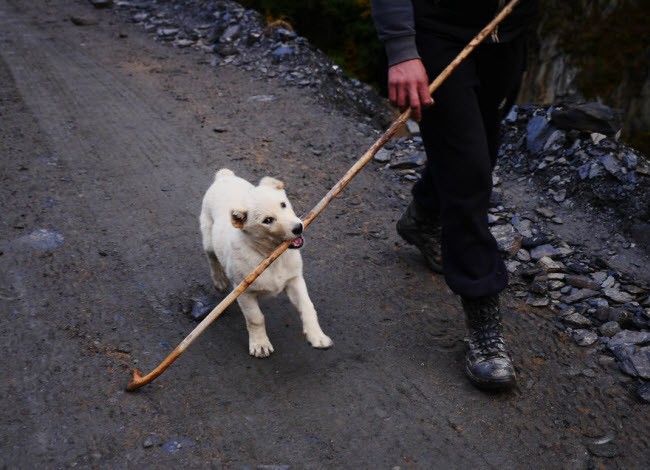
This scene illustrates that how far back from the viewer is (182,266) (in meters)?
4.20

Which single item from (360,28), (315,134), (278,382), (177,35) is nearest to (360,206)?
(315,134)

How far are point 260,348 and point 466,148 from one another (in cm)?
148

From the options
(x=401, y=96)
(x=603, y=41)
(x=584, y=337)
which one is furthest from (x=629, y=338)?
(x=603, y=41)

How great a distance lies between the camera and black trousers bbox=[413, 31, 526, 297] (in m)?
3.00

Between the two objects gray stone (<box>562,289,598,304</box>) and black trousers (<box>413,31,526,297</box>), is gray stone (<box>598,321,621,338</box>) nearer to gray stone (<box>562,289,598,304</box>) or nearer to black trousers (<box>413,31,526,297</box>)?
gray stone (<box>562,289,598,304</box>)

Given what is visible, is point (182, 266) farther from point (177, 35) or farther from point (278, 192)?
point (177, 35)

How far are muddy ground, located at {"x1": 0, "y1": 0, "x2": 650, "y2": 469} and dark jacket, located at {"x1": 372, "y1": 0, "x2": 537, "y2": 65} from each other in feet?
5.18

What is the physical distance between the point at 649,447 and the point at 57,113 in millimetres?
6155

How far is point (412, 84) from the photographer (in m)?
2.90

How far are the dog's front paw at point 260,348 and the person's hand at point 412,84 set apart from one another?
142 centimetres

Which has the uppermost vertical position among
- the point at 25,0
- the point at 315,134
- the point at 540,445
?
the point at 540,445

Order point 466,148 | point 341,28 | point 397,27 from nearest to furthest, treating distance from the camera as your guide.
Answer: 1. point 397,27
2. point 466,148
3. point 341,28

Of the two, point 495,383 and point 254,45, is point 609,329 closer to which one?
point 495,383

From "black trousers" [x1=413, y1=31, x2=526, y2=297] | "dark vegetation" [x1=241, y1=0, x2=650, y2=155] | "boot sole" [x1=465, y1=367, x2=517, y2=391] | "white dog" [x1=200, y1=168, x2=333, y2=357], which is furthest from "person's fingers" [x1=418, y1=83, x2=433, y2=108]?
"dark vegetation" [x1=241, y1=0, x2=650, y2=155]
